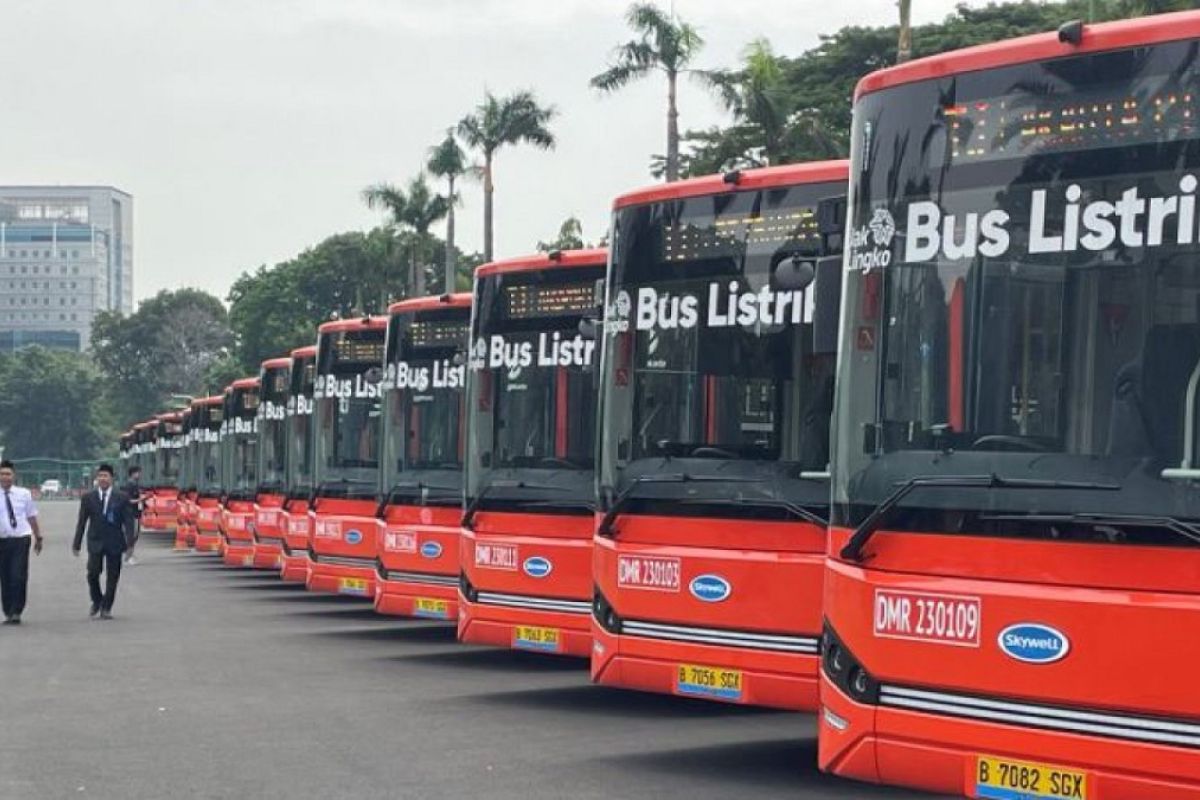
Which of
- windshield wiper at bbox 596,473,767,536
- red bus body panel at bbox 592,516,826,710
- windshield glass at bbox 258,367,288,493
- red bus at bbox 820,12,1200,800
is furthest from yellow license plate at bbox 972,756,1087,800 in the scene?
windshield glass at bbox 258,367,288,493

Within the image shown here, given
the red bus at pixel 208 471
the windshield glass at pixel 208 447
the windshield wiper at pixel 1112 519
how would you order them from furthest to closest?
the windshield glass at pixel 208 447 < the red bus at pixel 208 471 < the windshield wiper at pixel 1112 519

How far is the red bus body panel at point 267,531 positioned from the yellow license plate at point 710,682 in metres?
17.5

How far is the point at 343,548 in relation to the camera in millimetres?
21219

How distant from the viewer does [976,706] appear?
7.67 meters

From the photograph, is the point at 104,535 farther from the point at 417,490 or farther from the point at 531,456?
the point at 531,456

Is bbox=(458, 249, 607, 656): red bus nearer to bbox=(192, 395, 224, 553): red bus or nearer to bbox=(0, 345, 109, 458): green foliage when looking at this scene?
bbox=(192, 395, 224, 553): red bus

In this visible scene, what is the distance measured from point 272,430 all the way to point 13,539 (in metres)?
7.04

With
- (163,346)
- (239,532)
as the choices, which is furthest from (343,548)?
(163,346)

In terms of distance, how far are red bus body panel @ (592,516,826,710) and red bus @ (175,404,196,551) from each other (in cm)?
3284

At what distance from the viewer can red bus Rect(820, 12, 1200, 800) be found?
23.6 ft

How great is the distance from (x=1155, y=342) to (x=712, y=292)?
4.38 meters

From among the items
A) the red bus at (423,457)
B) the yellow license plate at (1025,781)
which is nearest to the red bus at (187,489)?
the red bus at (423,457)

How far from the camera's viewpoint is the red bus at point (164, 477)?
54.0m

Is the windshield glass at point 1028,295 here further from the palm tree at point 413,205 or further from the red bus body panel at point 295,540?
the palm tree at point 413,205
